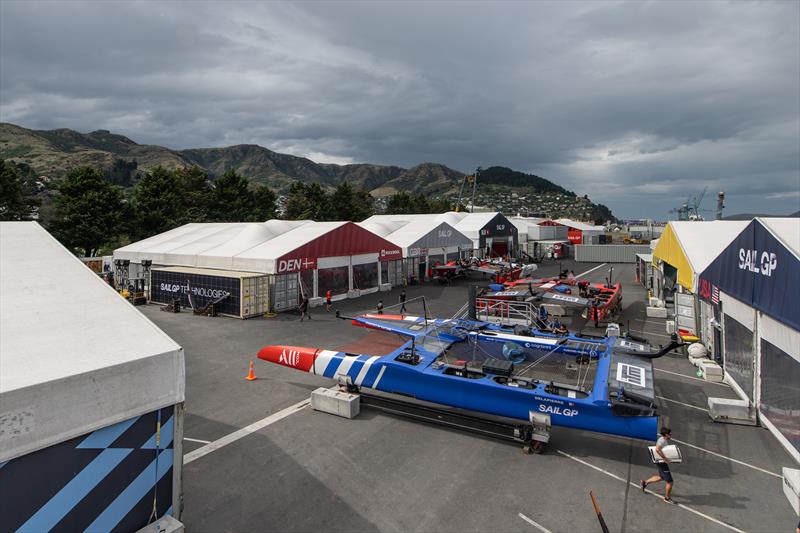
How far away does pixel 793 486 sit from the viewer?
623cm

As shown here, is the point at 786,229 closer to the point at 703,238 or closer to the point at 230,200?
the point at 703,238

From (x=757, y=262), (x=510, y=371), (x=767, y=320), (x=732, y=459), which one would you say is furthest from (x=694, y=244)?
(x=510, y=371)

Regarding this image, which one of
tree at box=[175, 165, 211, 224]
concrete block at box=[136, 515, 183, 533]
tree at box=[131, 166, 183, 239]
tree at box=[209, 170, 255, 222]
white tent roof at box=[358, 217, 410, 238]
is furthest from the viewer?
tree at box=[209, 170, 255, 222]

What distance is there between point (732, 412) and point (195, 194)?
5411cm

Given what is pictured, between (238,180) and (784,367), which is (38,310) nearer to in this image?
(784,367)

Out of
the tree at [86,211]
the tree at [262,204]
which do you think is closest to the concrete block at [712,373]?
the tree at [86,211]

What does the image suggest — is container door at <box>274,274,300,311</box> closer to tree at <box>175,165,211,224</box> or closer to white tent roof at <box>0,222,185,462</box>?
white tent roof at <box>0,222,185,462</box>

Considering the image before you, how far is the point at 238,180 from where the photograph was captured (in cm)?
5600

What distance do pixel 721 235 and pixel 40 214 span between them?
55553 mm

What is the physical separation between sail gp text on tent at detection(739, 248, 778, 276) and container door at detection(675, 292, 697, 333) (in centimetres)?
768

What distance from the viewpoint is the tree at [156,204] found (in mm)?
41938

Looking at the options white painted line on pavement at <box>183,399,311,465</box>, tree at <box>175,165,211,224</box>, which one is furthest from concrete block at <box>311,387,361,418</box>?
tree at <box>175,165,211,224</box>

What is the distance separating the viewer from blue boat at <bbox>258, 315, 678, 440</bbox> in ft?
28.5

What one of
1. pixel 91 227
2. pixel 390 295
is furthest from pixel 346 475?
pixel 91 227
